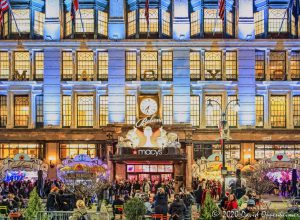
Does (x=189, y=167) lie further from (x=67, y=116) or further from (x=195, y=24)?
(x=195, y=24)

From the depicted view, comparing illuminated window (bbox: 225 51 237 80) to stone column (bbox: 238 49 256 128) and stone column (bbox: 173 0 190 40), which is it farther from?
stone column (bbox: 173 0 190 40)

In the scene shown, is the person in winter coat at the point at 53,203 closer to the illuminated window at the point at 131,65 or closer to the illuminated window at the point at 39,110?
the illuminated window at the point at 39,110

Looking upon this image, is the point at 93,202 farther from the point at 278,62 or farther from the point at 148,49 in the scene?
the point at 278,62

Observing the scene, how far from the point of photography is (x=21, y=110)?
6481 centimetres

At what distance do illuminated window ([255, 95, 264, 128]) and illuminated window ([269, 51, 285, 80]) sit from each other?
2.16 metres

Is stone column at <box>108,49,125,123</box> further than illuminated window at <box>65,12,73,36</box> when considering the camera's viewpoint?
No

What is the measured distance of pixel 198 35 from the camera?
64.9 metres

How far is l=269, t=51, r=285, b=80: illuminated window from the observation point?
213 ft

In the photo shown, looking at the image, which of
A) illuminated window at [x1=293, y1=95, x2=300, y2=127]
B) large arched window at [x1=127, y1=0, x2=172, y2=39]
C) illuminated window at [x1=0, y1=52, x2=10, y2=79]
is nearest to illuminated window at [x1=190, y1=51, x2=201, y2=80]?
large arched window at [x1=127, y1=0, x2=172, y2=39]

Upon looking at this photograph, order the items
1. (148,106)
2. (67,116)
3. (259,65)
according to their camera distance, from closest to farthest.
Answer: (148,106) → (67,116) → (259,65)

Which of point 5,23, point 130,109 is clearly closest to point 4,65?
point 5,23

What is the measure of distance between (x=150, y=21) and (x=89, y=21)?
17.4 ft

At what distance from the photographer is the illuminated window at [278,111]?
64.8 metres

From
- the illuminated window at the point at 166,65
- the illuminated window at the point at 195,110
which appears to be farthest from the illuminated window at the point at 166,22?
the illuminated window at the point at 195,110
